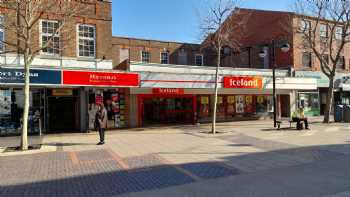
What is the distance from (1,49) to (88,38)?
4.66m

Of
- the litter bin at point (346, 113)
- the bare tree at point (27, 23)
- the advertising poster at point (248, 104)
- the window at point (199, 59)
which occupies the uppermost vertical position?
the window at point (199, 59)

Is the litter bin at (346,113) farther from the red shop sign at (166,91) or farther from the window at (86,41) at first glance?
the window at (86,41)

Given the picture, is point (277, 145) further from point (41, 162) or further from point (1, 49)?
point (1, 49)

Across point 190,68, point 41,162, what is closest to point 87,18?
point 190,68

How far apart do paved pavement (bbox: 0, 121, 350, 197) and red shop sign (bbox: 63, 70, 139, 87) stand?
3.12 metres

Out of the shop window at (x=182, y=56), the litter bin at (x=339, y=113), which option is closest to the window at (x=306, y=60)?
the litter bin at (x=339, y=113)

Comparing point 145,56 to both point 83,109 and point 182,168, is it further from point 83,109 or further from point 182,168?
point 182,168

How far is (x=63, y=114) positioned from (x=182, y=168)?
11.7m

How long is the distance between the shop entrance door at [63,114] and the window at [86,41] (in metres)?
2.62

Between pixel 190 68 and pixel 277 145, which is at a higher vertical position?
pixel 190 68

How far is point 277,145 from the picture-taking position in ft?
40.3

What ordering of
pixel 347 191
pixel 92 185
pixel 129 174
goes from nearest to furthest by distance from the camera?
pixel 347 191, pixel 92 185, pixel 129 174

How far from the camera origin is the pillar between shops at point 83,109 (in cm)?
1772

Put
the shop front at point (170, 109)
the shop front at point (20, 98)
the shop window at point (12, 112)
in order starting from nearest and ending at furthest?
the shop front at point (20, 98)
the shop window at point (12, 112)
the shop front at point (170, 109)
